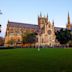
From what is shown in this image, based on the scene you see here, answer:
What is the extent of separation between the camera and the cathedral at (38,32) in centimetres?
13688

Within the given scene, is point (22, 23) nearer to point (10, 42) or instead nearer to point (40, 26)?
point (40, 26)

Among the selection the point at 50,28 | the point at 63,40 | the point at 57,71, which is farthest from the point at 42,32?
the point at 57,71

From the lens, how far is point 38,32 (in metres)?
143

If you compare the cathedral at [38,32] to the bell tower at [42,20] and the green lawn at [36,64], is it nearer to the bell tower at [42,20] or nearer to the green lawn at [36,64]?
the bell tower at [42,20]

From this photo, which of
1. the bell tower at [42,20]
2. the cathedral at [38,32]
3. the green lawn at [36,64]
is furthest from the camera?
the bell tower at [42,20]

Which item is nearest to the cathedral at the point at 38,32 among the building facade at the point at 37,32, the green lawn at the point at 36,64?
the building facade at the point at 37,32

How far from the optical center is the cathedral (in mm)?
136875

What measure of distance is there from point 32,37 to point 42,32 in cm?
1257

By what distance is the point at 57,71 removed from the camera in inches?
467

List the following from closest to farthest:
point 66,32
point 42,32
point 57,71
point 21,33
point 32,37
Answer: point 57,71 → point 66,32 → point 32,37 → point 42,32 → point 21,33

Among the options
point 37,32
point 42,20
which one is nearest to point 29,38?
point 37,32

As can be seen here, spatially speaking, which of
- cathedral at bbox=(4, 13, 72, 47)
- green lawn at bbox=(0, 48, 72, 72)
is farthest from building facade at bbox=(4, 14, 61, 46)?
green lawn at bbox=(0, 48, 72, 72)

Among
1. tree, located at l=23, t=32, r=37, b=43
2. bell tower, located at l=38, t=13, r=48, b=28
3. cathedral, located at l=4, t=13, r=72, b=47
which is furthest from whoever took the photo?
bell tower, located at l=38, t=13, r=48, b=28

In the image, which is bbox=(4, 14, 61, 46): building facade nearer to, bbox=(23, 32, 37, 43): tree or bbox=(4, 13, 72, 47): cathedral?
bbox=(4, 13, 72, 47): cathedral
